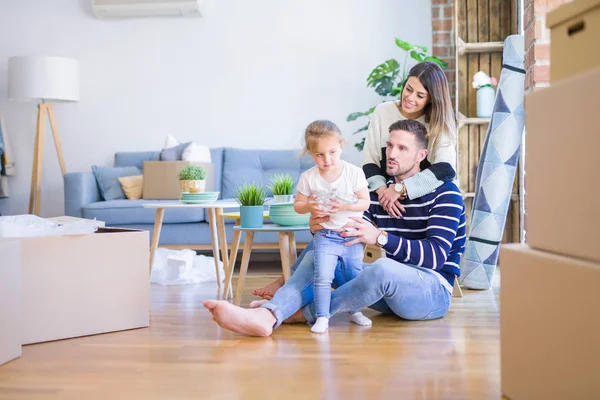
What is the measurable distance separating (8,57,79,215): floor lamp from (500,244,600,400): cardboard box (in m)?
4.36

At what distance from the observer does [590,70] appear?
1.00 metres

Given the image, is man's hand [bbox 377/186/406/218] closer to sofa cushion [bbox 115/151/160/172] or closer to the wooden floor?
the wooden floor

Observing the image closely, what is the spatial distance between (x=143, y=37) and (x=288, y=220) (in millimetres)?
3199

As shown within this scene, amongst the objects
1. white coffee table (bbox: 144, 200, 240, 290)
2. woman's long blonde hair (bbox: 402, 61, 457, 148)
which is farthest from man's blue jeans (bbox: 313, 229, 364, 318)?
white coffee table (bbox: 144, 200, 240, 290)

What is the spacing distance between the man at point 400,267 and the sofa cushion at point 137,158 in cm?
276

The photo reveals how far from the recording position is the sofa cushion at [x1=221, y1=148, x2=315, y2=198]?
4766 millimetres

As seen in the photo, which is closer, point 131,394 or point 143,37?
point 131,394

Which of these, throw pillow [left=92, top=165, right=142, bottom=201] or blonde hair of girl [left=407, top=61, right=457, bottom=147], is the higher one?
blonde hair of girl [left=407, top=61, right=457, bottom=147]

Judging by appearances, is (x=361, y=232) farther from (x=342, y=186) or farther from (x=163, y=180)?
(x=163, y=180)

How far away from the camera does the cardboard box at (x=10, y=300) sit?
6.20ft

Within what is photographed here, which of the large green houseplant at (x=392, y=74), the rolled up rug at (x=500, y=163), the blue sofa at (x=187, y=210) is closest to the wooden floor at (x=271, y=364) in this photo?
the rolled up rug at (x=500, y=163)

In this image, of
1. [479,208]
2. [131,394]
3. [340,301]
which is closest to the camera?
[131,394]

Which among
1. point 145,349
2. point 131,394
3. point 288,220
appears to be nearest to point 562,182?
point 131,394

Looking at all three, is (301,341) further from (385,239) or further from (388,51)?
(388,51)
